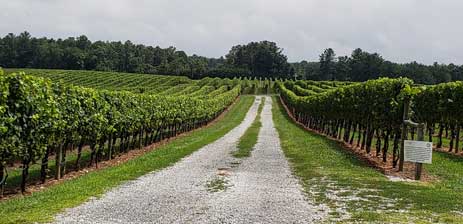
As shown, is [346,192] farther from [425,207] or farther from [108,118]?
[108,118]

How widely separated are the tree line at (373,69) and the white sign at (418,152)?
123m

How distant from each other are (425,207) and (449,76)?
462 ft

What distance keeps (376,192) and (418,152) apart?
3752 millimetres

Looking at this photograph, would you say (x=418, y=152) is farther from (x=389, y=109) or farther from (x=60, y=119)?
(x=60, y=119)

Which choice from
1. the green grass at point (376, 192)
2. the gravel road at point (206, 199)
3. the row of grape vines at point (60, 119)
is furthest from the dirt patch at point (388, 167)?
the row of grape vines at point (60, 119)

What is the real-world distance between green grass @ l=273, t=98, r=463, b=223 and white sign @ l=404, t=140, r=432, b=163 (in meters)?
0.81

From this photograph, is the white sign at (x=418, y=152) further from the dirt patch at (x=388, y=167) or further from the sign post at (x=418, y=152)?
the dirt patch at (x=388, y=167)

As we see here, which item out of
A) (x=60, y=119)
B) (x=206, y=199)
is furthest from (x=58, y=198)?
(x=60, y=119)

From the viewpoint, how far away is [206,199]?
12.0 metres

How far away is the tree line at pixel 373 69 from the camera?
→ 138625mm

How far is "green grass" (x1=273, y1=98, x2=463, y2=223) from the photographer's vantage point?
1000 centimetres

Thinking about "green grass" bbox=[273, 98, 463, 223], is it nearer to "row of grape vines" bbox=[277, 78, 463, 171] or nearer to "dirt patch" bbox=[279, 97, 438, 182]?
"dirt patch" bbox=[279, 97, 438, 182]

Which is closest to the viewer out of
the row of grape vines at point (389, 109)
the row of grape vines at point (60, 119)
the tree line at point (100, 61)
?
the row of grape vines at point (60, 119)

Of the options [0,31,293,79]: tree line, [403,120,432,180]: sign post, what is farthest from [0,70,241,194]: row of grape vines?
[0,31,293,79]: tree line
